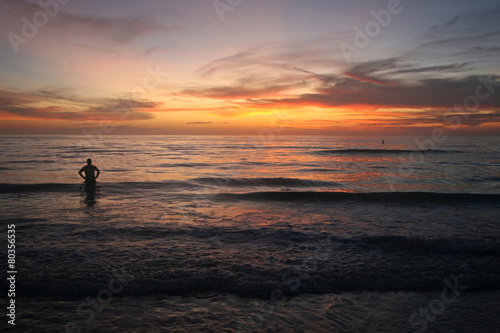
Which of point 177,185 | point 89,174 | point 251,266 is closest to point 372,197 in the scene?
point 251,266

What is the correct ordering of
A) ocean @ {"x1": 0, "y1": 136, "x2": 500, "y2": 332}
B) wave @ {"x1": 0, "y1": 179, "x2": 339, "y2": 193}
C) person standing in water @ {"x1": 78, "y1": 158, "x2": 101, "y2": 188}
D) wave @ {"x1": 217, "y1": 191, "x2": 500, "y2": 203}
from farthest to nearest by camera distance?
wave @ {"x1": 0, "y1": 179, "x2": 339, "y2": 193}
wave @ {"x1": 217, "y1": 191, "x2": 500, "y2": 203}
person standing in water @ {"x1": 78, "y1": 158, "x2": 101, "y2": 188}
ocean @ {"x1": 0, "y1": 136, "x2": 500, "y2": 332}

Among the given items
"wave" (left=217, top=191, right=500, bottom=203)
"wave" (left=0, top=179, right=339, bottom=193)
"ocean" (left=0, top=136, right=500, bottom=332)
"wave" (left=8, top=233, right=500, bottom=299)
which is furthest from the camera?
"wave" (left=0, top=179, right=339, bottom=193)

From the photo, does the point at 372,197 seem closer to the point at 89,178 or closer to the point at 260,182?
the point at 260,182

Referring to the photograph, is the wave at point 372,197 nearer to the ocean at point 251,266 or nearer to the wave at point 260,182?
the ocean at point 251,266

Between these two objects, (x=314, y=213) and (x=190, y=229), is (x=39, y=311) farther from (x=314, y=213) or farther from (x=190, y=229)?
(x=314, y=213)

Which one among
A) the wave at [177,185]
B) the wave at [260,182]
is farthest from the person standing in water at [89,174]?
the wave at [260,182]

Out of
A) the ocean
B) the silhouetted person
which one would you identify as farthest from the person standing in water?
the ocean

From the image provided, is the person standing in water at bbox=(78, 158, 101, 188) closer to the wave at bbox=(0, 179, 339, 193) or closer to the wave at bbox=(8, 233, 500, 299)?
the wave at bbox=(0, 179, 339, 193)

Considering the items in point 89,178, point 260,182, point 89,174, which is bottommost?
point 260,182

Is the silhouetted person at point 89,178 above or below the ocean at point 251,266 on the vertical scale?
above

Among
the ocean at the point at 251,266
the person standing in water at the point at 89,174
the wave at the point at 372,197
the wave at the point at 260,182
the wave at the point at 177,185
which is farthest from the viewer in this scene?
the wave at the point at 260,182

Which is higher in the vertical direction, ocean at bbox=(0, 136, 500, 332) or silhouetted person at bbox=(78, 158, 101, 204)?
silhouetted person at bbox=(78, 158, 101, 204)

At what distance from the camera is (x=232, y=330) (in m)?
4.72

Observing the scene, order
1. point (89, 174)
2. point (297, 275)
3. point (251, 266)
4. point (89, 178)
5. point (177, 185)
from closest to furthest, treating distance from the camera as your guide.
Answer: point (297, 275) → point (251, 266) → point (89, 174) → point (89, 178) → point (177, 185)
